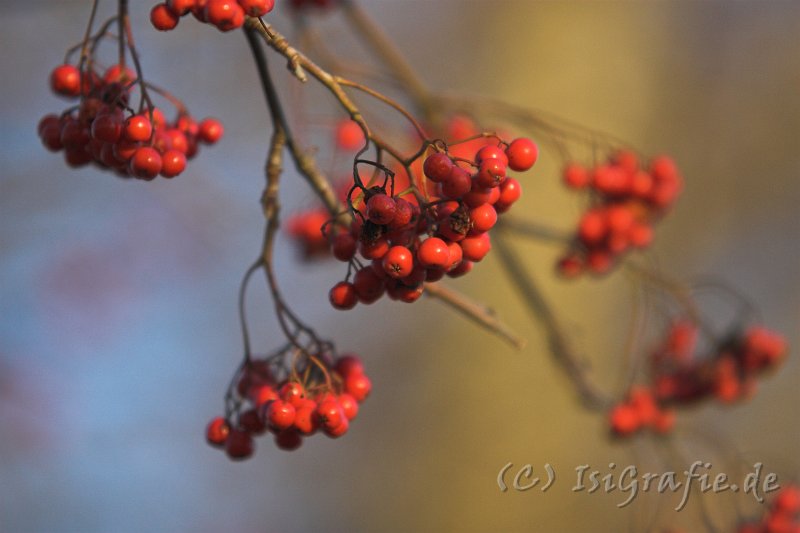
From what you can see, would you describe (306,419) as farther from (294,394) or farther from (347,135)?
(347,135)

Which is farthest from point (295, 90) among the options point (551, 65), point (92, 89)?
point (551, 65)

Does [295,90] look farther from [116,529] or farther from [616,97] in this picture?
[116,529]

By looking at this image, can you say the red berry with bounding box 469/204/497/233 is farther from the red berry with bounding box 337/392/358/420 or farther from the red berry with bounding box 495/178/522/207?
the red berry with bounding box 337/392/358/420

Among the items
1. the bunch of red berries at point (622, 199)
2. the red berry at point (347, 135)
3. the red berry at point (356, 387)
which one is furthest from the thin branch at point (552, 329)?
the red berry at point (356, 387)

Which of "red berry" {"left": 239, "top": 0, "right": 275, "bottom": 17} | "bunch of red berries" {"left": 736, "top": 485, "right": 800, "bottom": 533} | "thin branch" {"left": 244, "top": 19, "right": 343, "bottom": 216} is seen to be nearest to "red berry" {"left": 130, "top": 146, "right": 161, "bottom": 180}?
"thin branch" {"left": 244, "top": 19, "right": 343, "bottom": 216}

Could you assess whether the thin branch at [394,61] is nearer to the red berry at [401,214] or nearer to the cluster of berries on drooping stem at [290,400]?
the cluster of berries on drooping stem at [290,400]

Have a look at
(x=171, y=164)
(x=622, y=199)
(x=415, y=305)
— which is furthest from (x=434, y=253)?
(x=415, y=305)
